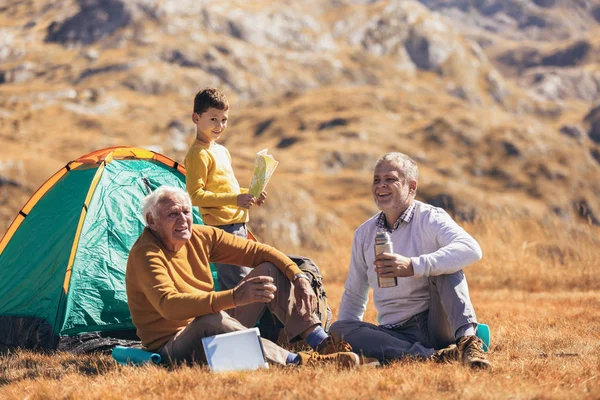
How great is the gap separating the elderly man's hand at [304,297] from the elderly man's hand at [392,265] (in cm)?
66

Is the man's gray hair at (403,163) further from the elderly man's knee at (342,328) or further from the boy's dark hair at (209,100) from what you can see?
the boy's dark hair at (209,100)

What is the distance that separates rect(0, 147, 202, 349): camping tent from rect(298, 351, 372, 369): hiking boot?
8.53ft

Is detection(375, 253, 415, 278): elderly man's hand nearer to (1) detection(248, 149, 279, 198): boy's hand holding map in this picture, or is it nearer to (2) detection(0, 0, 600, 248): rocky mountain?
(1) detection(248, 149, 279, 198): boy's hand holding map

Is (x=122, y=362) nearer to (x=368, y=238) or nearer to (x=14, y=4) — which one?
(x=368, y=238)

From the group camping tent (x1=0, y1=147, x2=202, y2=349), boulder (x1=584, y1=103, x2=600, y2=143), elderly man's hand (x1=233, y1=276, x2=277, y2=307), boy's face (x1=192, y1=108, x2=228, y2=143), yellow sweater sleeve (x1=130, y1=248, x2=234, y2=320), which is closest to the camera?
elderly man's hand (x1=233, y1=276, x2=277, y2=307)

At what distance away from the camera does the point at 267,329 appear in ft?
22.8

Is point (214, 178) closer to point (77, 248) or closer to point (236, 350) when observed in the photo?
point (77, 248)

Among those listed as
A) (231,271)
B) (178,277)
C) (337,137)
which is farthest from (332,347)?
(337,137)

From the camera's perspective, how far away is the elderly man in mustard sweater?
16.7 feet

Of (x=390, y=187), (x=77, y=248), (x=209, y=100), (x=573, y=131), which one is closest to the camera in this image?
(x=390, y=187)

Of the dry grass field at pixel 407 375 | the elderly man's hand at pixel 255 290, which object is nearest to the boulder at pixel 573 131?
the dry grass field at pixel 407 375

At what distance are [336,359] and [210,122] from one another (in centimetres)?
250

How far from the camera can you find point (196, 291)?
17.8ft

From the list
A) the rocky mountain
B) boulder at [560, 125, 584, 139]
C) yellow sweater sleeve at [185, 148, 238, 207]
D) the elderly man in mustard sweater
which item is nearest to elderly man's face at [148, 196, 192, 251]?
the elderly man in mustard sweater
